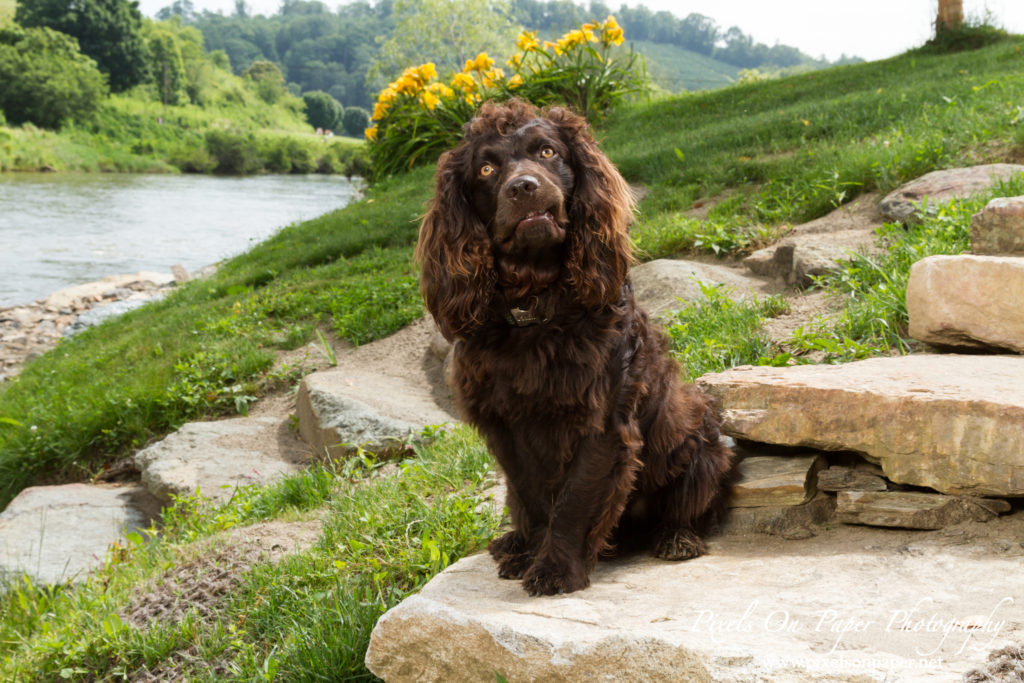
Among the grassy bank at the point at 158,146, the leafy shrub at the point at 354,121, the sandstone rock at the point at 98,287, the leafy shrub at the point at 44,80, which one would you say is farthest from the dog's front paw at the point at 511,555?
the leafy shrub at the point at 354,121

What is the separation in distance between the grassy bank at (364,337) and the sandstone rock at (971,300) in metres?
0.41

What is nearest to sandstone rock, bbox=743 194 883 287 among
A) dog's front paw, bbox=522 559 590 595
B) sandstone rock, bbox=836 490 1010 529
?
sandstone rock, bbox=836 490 1010 529

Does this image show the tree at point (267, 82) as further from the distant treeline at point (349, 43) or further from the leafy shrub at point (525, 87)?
the leafy shrub at point (525, 87)

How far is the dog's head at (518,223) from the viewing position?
2736 mm

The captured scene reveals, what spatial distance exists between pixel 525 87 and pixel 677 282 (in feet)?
29.2

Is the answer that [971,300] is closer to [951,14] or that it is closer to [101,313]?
[951,14]

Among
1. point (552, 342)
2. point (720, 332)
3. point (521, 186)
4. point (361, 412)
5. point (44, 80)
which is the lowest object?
point (361, 412)

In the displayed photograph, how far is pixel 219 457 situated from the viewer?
19.7ft

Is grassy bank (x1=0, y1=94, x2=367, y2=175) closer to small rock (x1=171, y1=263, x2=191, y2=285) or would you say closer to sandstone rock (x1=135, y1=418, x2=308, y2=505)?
small rock (x1=171, y1=263, x2=191, y2=285)

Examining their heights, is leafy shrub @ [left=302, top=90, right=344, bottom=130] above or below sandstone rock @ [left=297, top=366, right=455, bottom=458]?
above

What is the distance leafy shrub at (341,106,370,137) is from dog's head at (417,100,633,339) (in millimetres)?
89757

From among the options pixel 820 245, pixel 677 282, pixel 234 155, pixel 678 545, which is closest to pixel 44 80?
pixel 234 155

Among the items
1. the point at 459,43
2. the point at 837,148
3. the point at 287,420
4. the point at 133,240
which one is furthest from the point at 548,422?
the point at 459,43

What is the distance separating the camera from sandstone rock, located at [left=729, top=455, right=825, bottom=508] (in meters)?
3.12
